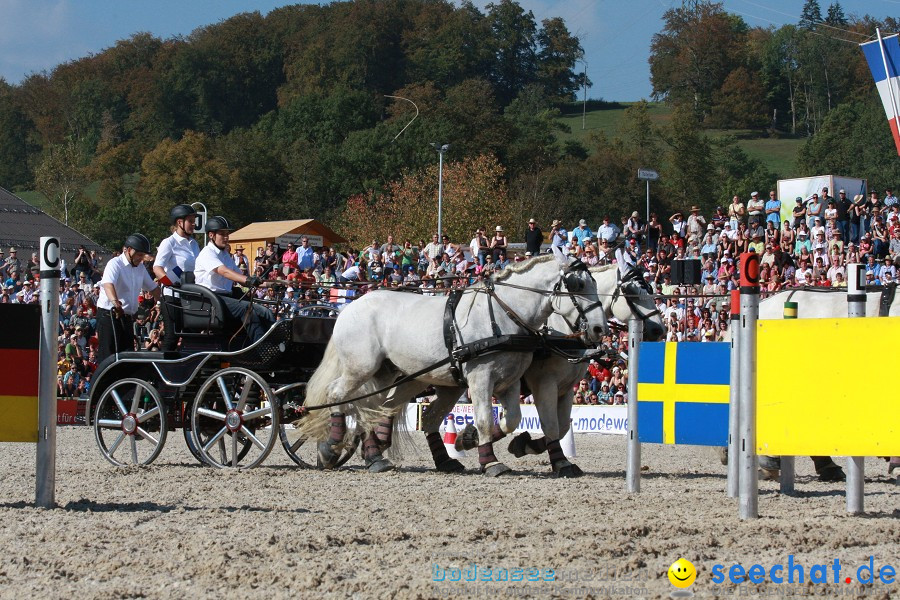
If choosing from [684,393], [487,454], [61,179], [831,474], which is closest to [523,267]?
[487,454]

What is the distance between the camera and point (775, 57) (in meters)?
98.5

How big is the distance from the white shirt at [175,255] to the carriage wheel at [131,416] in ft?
3.74

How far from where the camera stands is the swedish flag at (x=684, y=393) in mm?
7668

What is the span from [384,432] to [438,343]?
1.05m

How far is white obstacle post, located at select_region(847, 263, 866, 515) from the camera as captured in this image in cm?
643

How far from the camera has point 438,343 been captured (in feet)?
32.1

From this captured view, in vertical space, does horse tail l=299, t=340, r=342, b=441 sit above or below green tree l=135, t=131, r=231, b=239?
below

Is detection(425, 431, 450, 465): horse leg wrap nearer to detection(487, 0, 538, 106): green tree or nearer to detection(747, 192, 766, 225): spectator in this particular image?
detection(747, 192, 766, 225): spectator

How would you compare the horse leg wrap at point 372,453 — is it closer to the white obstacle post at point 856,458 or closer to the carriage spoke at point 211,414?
the carriage spoke at point 211,414

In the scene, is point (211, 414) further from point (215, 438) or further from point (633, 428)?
point (633, 428)

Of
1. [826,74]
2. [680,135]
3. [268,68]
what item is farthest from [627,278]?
[268,68]

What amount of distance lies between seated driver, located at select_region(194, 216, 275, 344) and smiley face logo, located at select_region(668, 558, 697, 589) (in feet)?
21.1

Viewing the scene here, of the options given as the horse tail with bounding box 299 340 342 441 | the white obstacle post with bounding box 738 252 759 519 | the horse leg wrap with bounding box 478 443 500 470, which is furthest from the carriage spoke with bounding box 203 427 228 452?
the white obstacle post with bounding box 738 252 759 519

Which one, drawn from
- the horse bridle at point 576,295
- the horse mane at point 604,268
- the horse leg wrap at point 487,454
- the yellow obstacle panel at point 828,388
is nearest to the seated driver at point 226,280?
the horse leg wrap at point 487,454
